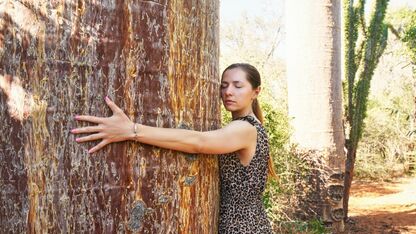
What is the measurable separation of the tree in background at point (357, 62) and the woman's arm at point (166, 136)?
7186 millimetres

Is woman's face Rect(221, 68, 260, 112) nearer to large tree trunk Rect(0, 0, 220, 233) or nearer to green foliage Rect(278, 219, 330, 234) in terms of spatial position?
large tree trunk Rect(0, 0, 220, 233)

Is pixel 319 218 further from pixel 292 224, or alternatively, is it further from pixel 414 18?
pixel 414 18

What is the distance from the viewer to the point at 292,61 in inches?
322

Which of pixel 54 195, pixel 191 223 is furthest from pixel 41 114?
pixel 191 223

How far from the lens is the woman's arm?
71.0 inches

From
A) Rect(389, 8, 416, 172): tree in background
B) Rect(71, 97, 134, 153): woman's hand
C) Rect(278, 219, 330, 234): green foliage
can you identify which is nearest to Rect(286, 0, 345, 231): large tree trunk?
Rect(278, 219, 330, 234): green foliage

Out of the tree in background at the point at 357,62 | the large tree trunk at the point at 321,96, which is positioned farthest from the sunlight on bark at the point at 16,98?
the tree in background at the point at 357,62

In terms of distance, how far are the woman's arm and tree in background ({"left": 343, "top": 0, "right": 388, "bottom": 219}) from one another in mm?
7186

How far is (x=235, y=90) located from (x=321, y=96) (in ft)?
17.6

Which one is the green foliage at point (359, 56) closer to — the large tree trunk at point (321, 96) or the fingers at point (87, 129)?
the large tree trunk at point (321, 96)

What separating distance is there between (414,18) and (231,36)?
769cm

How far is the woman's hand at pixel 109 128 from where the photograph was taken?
1.78 meters

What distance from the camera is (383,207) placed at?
11.4 metres

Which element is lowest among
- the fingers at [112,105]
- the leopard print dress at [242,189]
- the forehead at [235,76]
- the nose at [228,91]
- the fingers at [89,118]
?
the leopard print dress at [242,189]
